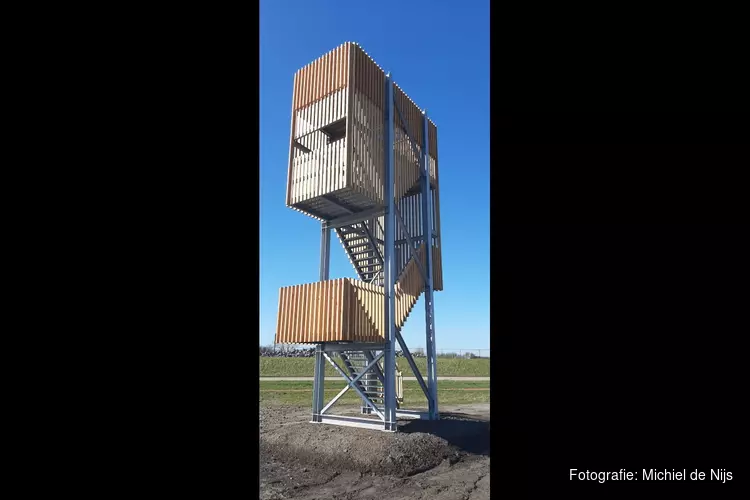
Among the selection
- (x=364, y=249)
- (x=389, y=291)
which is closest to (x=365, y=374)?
(x=389, y=291)

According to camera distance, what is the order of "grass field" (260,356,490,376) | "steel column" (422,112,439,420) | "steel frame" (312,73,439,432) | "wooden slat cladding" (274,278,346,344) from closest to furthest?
"wooden slat cladding" (274,278,346,344) < "steel frame" (312,73,439,432) < "steel column" (422,112,439,420) < "grass field" (260,356,490,376)

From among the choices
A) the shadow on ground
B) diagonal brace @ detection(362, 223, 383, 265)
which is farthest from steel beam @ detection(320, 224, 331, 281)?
the shadow on ground

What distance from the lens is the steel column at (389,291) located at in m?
12.1

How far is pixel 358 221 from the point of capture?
14.0 metres

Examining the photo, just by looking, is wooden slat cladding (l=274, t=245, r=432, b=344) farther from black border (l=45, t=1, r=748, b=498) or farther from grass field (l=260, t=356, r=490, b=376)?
grass field (l=260, t=356, r=490, b=376)

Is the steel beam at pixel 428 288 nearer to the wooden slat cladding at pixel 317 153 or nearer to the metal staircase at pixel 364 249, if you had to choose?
the metal staircase at pixel 364 249

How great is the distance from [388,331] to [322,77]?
777 cm

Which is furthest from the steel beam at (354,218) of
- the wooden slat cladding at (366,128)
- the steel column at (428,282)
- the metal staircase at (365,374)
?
the metal staircase at (365,374)

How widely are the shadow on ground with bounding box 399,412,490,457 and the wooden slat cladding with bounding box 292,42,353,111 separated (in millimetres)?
9873

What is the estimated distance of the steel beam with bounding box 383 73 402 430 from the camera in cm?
1212
